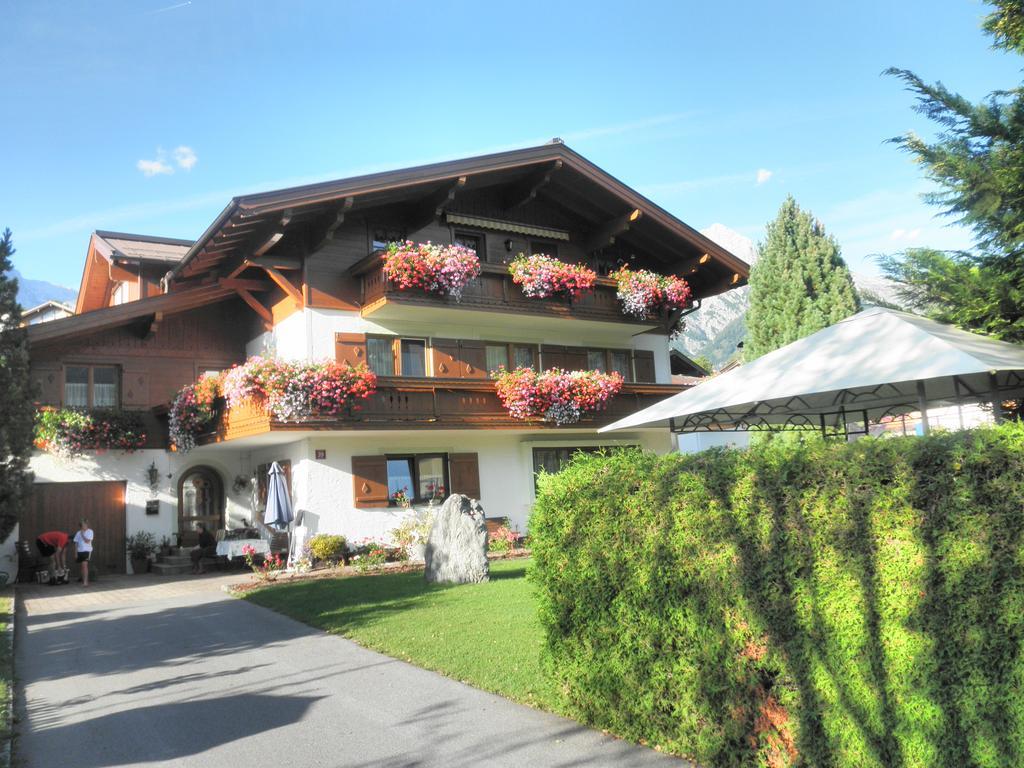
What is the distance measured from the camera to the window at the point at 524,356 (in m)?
22.1

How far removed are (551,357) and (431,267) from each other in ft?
18.0

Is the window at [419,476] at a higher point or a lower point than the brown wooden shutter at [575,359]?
lower

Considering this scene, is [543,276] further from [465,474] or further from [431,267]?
[465,474]

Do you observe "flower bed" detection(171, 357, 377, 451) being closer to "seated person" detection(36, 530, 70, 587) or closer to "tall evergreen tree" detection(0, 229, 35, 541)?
"tall evergreen tree" detection(0, 229, 35, 541)

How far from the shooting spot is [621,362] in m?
24.2

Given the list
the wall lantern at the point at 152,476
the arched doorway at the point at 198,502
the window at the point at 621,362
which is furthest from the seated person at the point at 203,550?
the window at the point at 621,362

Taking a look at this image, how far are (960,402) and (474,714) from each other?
262 inches

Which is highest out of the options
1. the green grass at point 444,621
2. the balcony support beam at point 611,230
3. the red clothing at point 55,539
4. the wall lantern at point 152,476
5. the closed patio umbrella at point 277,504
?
the balcony support beam at point 611,230

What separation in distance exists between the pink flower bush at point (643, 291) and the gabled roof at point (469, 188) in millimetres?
1578

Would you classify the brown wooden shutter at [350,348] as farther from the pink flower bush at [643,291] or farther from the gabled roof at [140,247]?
the pink flower bush at [643,291]

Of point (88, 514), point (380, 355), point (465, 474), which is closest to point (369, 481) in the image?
point (465, 474)

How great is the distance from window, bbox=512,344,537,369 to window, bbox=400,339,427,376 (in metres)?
2.84

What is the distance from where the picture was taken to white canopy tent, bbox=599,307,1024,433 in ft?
23.7

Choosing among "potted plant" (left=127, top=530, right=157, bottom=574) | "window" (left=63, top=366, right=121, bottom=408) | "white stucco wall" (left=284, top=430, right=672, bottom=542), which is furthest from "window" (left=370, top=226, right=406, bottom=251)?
"potted plant" (left=127, top=530, right=157, bottom=574)
